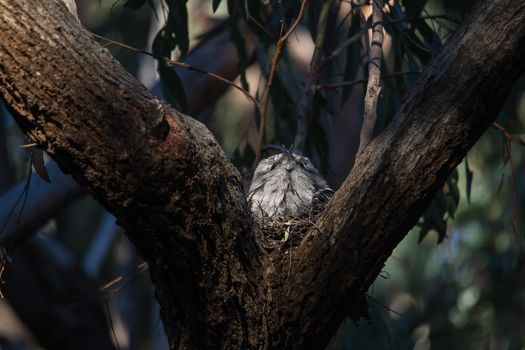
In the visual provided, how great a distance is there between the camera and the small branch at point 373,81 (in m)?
2.43

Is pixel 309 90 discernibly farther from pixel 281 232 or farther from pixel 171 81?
pixel 281 232

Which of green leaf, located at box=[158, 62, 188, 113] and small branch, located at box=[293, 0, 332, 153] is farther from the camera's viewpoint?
green leaf, located at box=[158, 62, 188, 113]

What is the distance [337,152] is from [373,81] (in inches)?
172

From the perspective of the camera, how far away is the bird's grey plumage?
10.7ft

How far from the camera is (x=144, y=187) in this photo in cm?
194

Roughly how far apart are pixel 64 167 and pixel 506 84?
1.12 m

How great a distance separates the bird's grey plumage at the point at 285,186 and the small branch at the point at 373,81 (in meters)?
0.73

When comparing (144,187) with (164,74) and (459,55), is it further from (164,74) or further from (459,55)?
(164,74)

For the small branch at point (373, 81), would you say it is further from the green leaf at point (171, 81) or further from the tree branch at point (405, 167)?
the green leaf at point (171, 81)

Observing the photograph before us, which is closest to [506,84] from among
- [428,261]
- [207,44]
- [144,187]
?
[144,187]

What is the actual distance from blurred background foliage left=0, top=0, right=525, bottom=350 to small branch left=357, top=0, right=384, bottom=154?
0.45 feet

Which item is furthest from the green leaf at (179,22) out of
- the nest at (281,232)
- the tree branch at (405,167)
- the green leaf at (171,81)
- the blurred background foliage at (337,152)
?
the tree branch at (405,167)

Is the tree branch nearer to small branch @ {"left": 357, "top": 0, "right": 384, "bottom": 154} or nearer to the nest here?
the nest

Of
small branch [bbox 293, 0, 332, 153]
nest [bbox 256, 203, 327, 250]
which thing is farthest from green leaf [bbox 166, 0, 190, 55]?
nest [bbox 256, 203, 327, 250]
